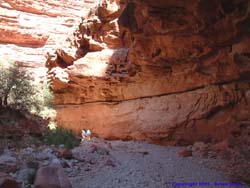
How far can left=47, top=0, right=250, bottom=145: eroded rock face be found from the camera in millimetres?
8188

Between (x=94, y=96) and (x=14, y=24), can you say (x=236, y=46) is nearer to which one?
(x=94, y=96)

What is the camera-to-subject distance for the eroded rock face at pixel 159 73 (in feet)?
26.9

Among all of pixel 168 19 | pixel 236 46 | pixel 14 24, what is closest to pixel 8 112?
pixel 168 19

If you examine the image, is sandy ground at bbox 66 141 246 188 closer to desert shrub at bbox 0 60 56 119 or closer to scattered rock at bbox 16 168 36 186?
scattered rock at bbox 16 168 36 186

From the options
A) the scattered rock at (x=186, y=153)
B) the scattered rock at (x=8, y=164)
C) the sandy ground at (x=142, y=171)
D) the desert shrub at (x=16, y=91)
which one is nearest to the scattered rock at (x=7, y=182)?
the scattered rock at (x=8, y=164)

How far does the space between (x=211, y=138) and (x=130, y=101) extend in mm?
3936

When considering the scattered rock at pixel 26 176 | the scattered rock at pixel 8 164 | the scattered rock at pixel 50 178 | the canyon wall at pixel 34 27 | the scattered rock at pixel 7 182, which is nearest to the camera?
the scattered rock at pixel 7 182

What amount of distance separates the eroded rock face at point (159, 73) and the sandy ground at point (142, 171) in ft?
6.84

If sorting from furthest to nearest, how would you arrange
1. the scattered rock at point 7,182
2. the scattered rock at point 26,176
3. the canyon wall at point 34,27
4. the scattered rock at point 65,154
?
the canyon wall at point 34,27, the scattered rock at point 65,154, the scattered rock at point 26,176, the scattered rock at point 7,182

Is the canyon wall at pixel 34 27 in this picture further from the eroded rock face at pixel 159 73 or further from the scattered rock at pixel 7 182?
the scattered rock at pixel 7 182

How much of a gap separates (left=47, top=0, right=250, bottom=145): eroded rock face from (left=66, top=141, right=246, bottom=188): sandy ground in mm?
2086

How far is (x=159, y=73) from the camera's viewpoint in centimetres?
1073

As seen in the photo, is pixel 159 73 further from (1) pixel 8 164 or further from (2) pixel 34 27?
(2) pixel 34 27

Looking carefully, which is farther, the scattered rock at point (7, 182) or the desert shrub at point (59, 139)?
the desert shrub at point (59, 139)
